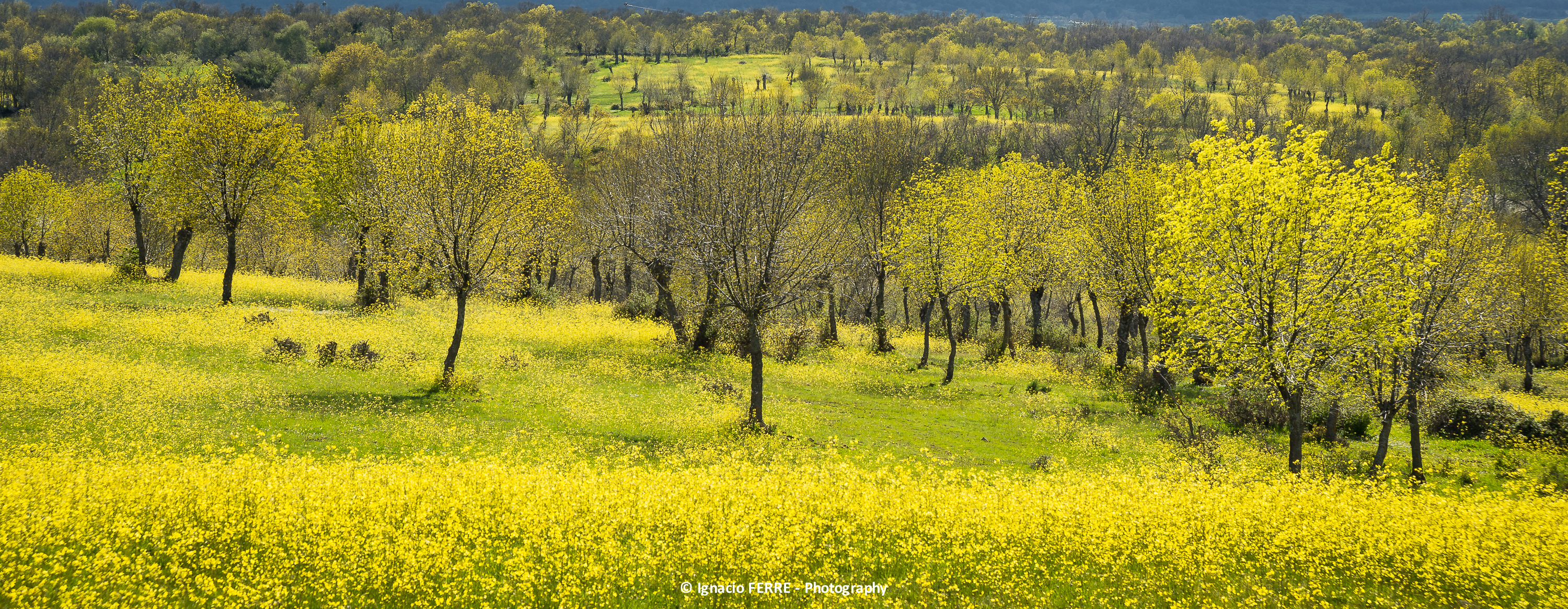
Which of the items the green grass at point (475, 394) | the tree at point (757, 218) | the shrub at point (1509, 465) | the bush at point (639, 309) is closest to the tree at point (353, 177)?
the green grass at point (475, 394)

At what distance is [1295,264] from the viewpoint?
1583 cm

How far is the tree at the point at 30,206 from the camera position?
55.0 m

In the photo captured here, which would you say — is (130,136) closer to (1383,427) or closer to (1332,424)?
(1383,427)

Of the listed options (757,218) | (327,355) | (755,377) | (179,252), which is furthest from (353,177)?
(755,377)

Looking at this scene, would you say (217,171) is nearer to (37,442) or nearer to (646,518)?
(37,442)

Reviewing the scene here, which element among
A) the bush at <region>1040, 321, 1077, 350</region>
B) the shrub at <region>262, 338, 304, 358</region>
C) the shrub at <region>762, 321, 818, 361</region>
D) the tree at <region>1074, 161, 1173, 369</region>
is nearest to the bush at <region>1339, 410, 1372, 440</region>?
the tree at <region>1074, 161, 1173, 369</region>

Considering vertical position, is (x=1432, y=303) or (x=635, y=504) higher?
(x=1432, y=303)

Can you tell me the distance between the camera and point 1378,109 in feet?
474

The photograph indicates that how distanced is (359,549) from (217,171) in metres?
35.2

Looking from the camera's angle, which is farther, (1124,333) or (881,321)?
(881,321)

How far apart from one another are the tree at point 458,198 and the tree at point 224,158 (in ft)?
44.5

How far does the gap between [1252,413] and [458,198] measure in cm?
3213

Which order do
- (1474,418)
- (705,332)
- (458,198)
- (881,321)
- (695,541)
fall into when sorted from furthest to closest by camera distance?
(881,321)
(705,332)
(458,198)
(1474,418)
(695,541)

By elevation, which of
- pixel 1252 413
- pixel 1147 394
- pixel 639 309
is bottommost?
pixel 1147 394
